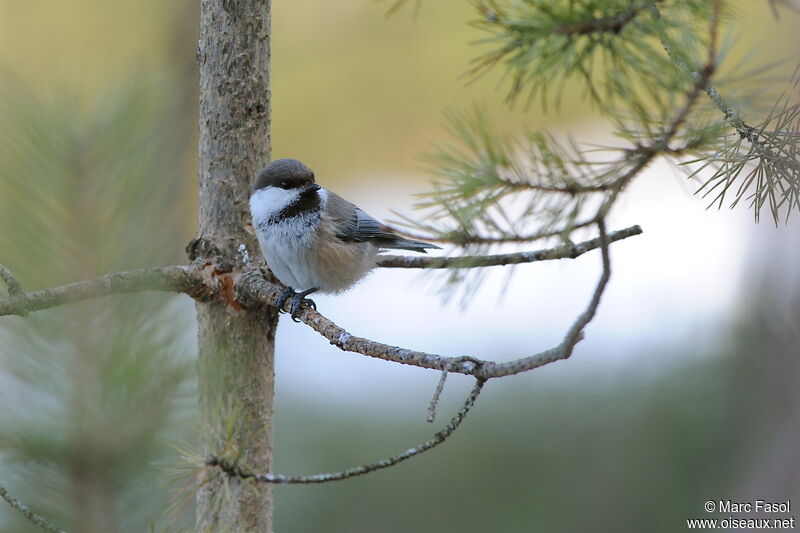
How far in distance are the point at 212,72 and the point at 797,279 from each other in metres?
2.53

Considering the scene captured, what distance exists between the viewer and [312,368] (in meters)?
3.87

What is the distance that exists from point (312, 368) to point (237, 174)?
2.12 m

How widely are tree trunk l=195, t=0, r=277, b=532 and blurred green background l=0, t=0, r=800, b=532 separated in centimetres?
10

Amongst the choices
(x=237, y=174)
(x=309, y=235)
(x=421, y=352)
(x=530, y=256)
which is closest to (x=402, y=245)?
(x=309, y=235)

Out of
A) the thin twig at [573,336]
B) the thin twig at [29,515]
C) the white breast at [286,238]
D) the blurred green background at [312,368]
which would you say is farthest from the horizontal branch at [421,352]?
the thin twig at [29,515]

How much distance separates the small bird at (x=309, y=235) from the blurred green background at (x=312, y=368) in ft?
1.27

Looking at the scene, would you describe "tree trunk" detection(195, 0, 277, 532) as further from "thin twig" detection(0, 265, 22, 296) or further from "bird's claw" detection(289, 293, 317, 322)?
"thin twig" detection(0, 265, 22, 296)

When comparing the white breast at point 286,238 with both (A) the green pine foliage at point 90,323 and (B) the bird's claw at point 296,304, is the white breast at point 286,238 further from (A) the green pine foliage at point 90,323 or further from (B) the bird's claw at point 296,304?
(A) the green pine foliage at point 90,323

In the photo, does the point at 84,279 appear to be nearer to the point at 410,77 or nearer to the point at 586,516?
the point at 586,516

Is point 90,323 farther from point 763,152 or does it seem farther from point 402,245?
point 402,245

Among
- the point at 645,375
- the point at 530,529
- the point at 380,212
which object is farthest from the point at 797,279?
the point at 380,212

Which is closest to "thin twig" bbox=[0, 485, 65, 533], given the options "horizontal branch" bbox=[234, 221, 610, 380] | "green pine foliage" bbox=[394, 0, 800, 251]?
"horizontal branch" bbox=[234, 221, 610, 380]

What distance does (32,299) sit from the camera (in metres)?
0.92

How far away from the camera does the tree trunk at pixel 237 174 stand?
1.75 m
